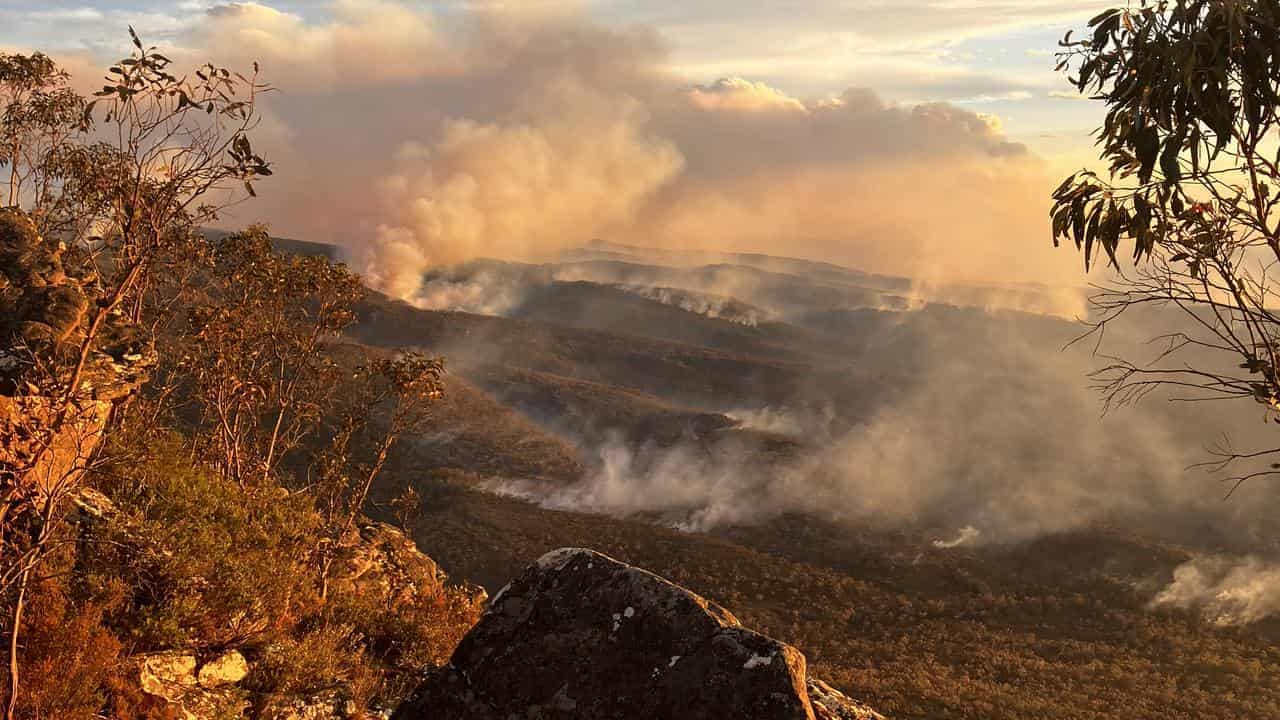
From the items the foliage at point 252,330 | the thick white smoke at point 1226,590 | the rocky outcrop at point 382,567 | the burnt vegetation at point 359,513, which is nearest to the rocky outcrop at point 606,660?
the burnt vegetation at point 359,513

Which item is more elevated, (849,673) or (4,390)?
(4,390)

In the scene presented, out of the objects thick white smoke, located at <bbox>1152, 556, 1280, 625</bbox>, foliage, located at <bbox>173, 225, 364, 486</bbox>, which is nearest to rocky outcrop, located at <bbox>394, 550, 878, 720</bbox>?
foliage, located at <bbox>173, 225, 364, 486</bbox>

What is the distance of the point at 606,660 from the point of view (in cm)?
507

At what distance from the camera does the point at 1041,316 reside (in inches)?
5133

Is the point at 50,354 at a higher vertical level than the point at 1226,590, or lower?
higher

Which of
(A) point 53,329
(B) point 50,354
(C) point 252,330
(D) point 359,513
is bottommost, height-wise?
(D) point 359,513

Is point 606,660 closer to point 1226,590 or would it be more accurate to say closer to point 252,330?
point 252,330

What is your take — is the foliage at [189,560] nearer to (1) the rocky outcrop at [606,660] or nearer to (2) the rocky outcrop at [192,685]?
(2) the rocky outcrop at [192,685]

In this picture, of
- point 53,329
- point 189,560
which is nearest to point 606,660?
point 189,560

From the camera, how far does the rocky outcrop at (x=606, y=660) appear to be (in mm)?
4699

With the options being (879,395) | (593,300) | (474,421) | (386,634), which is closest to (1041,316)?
(879,395)

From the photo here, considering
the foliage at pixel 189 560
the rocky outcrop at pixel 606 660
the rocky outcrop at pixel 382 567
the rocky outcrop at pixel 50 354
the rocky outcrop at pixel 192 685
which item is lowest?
the rocky outcrop at pixel 382 567

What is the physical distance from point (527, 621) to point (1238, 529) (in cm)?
6138

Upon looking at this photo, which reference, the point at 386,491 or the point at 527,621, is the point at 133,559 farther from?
the point at 386,491
